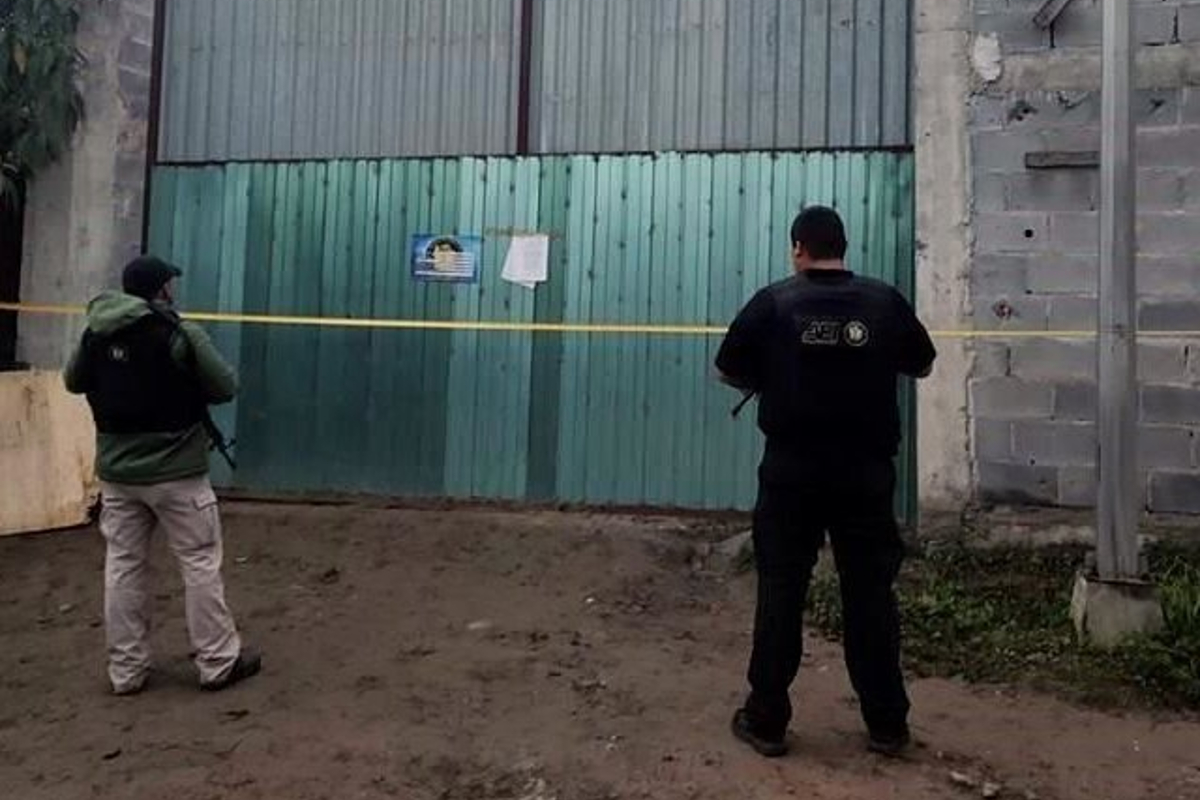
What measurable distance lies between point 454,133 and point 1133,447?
182 inches

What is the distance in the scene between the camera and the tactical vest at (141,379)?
4.55m

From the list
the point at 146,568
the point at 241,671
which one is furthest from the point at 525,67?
the point at 241,671

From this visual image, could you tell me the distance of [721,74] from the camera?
7176 mm

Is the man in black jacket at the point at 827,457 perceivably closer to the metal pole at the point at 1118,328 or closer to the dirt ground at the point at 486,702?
the dirt ground at the point at 486,702

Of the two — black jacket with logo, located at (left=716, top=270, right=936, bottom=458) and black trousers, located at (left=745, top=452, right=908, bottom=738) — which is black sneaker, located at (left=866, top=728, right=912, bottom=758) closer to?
black trousers, located at (left=745, top=452, right=908, bottom=738)

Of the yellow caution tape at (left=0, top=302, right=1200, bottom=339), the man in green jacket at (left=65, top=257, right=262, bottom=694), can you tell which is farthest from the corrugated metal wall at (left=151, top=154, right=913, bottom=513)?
the man in green jacket at (left=65, top=257, right=262, bottom=694)

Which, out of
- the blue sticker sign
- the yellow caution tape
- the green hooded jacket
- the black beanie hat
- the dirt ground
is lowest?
the dirt ground

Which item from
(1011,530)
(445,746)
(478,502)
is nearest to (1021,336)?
(1011,530)

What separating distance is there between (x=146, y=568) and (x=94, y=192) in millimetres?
4159

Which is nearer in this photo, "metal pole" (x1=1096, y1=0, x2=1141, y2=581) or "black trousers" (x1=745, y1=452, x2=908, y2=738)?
"black trousers" (x1=745, y1=452, x2=908, y2=738)

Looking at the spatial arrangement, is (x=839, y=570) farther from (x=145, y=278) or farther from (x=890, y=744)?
(x=145, y=278)

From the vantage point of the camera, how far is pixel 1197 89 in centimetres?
611

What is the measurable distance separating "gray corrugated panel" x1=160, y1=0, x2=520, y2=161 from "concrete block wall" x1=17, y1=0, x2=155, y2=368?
0.85 feet

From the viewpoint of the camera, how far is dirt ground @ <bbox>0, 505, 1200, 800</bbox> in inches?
153
